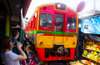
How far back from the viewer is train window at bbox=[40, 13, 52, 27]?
7.42m

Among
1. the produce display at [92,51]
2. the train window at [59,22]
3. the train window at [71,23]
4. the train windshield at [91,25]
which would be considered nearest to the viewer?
the produce display at [92,51]

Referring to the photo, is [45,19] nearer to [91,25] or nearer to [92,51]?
[91,25]

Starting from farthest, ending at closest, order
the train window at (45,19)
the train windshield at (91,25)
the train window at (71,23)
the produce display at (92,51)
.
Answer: the train window at (71,23) → the train window at (45,19) → the train windshield at (91,25) → the produce display at (92,51)

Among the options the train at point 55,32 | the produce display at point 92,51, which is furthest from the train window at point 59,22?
the produce display at point 92,51

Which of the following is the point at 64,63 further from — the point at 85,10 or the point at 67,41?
the point at 85,10

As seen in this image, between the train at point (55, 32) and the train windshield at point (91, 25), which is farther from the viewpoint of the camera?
the train at point (55, 32)

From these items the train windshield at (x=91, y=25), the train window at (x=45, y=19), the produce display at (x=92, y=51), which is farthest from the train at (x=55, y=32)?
the produce display at (x=92, y=51)

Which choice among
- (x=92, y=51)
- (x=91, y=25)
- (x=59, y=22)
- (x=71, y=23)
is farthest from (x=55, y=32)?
(x=92, y=51)

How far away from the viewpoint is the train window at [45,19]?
24.3ft

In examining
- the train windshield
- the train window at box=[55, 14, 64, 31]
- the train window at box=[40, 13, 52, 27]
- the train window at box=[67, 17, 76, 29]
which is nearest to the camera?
the train windshield

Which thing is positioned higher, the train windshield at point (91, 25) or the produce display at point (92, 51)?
the train windshield at point (91, 25)

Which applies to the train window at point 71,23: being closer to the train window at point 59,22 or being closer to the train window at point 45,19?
the train window at point 59,22

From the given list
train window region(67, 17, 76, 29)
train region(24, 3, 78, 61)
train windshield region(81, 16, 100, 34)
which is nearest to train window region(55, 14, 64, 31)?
train region(24, 3, 78, 61)

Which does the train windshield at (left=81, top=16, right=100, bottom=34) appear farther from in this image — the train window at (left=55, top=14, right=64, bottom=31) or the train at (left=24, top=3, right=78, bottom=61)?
the train window at (left=55, top=14, right=64, bottom=31)
